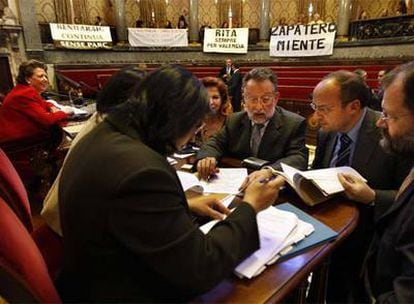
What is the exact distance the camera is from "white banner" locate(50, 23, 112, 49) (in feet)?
24.3

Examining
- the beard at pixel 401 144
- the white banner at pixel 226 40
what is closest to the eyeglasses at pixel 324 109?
the beard at pixel 401 144

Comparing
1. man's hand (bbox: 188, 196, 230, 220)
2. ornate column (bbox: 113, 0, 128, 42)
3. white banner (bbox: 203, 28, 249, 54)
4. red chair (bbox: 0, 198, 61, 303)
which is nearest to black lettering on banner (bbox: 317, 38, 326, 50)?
white banner (bbox: 203, 28, 249, 54)

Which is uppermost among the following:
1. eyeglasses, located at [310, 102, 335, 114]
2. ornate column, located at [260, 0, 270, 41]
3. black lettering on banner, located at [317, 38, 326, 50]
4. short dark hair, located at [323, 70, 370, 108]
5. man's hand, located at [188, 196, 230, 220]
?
→ ornate column, located at [260, 0, 270, 41]

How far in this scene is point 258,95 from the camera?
1809 millimetres

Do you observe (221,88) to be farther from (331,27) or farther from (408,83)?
(331,27)

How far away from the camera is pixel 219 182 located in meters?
1.40

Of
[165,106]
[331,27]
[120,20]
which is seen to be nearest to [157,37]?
[120,20]

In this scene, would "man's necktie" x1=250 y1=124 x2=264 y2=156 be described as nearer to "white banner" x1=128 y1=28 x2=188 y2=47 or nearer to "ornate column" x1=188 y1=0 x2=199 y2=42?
"white banner" x1=128 y1=28 x2=188 y2=47

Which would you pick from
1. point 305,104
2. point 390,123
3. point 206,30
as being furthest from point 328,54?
point 390,123

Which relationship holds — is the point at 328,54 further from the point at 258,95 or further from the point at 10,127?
the point at 10,127

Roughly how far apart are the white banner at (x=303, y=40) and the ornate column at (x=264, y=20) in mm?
1064

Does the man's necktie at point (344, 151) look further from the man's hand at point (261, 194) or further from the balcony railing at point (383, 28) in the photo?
the balcony railing at point (383, 28)

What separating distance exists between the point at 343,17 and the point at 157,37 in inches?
195

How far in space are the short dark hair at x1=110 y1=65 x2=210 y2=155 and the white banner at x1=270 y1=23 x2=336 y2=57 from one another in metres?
7.41
